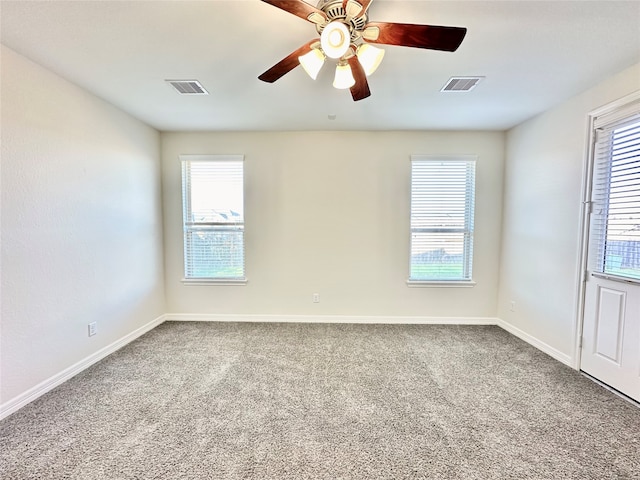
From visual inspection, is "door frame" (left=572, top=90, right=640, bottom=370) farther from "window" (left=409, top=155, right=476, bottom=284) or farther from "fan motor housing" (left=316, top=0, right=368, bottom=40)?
"fan motor housing" (left=316, top=0, right=368, bottom=40)

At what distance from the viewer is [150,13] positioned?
64.4 inches

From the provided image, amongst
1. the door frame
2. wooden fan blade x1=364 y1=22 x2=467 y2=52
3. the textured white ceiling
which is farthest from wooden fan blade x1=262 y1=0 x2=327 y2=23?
the door frame

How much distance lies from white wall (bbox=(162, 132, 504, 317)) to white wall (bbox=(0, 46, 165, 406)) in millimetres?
751

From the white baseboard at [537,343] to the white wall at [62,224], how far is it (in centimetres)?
474

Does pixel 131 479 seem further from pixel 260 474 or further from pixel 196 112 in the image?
pixel 196 112

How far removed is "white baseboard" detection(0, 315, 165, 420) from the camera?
199 cm

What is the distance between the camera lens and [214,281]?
385 cm

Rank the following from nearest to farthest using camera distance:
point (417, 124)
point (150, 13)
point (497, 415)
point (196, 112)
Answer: point (150, 13)
point (497, 415)
point (196, 112)
point (417, 124)

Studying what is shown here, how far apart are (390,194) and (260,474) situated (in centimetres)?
323

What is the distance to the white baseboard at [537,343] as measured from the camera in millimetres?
2710

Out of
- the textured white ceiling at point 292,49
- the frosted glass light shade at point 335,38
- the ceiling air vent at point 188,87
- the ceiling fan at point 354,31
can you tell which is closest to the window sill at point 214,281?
the textured white ceiling at point 292,49

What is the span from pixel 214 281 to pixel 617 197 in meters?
4.46

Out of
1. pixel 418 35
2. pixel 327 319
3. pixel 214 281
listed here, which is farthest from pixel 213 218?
pixel 418 35

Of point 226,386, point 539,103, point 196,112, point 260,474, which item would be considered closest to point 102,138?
point 196,112
